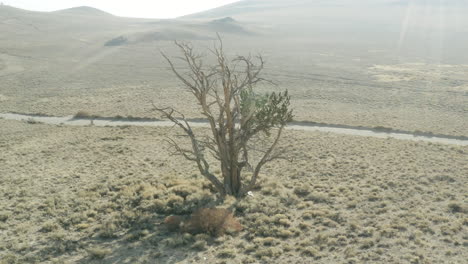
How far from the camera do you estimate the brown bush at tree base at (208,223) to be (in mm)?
16172

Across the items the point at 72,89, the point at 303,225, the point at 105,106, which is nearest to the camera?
the point at 303,225

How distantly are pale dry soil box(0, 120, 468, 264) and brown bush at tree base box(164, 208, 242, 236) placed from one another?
1.25 ft

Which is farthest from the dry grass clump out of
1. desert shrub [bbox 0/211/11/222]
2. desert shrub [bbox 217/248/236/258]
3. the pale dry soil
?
desert shrub [bbox 0/211/11/222]

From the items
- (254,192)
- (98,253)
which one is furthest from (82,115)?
(98,253)

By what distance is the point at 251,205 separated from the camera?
62.0 feet

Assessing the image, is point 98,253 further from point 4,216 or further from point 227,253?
point 4,216

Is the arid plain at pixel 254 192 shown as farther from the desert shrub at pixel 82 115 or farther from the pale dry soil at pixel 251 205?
the desert shrub at pixel 82 115

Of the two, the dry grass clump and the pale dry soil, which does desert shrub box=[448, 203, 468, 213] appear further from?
the dry grass clump

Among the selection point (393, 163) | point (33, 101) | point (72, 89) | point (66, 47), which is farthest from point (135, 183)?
point (66, 47)

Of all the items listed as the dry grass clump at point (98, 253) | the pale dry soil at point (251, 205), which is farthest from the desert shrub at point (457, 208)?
the dry grass clump at point (98, 253)

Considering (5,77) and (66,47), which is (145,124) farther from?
(66,47)

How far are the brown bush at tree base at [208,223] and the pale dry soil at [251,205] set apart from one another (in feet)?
1.25

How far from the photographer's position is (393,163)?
26.9 metres

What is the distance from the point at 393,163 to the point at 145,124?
73.1 feet
